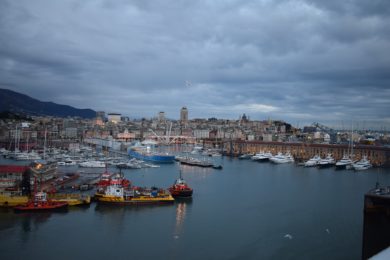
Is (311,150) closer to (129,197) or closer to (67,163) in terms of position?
(67,163)

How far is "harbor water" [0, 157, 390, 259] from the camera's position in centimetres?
525

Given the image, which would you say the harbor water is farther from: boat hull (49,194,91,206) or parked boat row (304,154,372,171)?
parked boat row (304,154,372,171)

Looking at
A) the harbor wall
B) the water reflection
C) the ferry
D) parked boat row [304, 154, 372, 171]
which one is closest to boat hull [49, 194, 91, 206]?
the ferry

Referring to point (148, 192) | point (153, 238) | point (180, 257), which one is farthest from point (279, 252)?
point (148, 192)

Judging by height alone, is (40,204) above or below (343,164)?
below

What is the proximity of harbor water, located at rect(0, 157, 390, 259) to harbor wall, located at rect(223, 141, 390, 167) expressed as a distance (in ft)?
34.6

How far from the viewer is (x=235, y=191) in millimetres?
10258

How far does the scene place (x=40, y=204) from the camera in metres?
7.07

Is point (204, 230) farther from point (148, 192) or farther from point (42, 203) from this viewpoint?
point (42, 203)

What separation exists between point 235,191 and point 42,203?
5003mm

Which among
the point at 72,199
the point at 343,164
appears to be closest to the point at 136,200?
the point at 72,199

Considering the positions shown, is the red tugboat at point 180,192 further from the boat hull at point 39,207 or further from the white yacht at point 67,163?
the white yacht at point 67,163

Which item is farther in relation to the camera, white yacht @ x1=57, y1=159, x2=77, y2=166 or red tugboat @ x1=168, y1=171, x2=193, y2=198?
white yacht @ x1=57, y1=159, x2=77, y2=166

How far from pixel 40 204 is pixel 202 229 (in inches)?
120
